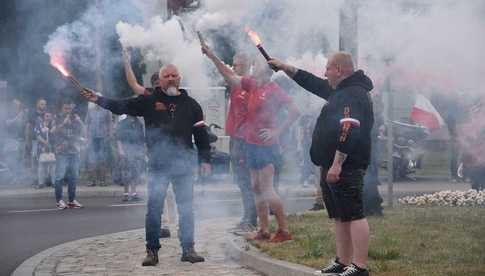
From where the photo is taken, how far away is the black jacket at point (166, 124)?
408 inches

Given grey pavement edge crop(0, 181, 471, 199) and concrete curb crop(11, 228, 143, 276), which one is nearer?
concrete curb crop(11, 228, 143, 276)

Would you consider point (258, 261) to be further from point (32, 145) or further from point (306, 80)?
point (32, 145)

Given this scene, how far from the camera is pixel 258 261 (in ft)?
32.7

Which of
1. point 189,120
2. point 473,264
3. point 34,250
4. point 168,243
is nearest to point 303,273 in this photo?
point 473,264

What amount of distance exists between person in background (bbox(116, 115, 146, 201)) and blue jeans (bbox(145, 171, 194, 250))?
506cm

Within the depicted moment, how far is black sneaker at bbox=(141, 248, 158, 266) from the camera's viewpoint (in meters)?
10.2

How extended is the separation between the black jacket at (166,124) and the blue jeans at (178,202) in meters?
0.09

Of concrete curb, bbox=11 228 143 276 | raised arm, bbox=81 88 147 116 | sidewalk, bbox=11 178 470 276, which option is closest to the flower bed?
sidewalk, bbox=11 178 470 276

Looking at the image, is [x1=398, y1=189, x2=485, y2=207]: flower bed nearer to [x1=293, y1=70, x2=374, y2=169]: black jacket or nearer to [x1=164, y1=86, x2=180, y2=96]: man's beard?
[x1=164, y1=86, x2=180, y2=96]: man's beard

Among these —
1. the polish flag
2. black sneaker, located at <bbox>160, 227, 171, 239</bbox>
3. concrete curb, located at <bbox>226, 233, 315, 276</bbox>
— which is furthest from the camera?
the polish flag

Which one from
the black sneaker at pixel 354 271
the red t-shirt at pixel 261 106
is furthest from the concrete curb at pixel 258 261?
the red t-shirt at pixel 261 106

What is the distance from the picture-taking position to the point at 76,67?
17359mm

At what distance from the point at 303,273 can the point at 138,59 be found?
7074 mm

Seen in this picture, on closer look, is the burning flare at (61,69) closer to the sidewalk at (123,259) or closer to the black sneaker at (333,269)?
the sidewalk at (123,259)
